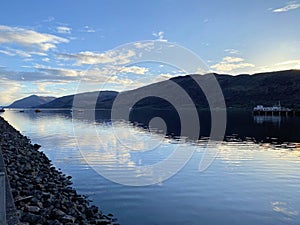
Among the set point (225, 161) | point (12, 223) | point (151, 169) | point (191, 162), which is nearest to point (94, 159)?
point (151, 169)

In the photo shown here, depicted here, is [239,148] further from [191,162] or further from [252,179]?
[252,179]

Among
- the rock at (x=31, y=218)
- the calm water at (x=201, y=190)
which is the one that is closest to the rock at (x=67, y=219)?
the rock at (x=31, y=218)

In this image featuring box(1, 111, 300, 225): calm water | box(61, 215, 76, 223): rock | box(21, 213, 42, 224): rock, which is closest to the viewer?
box(21, 213, 42, 224): rock

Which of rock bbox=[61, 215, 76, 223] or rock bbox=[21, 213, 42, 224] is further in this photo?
rock bbox=[61, 215, 76, 223]

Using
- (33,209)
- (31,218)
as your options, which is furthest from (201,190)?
(31,218)

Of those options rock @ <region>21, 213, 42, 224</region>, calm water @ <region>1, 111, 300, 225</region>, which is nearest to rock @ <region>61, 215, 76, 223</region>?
rock @ <region>21, 213, 42, 224</region>

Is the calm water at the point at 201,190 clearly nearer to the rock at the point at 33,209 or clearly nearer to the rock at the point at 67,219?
the rock at the point at 67,219

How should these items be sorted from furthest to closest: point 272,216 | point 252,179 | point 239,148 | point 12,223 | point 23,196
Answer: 1. point 239,148
2. point 252,179
3. point 272,216
4. point 23,196
5. point 12,223

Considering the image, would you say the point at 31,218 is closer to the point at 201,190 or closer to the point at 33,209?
the point at 33,209

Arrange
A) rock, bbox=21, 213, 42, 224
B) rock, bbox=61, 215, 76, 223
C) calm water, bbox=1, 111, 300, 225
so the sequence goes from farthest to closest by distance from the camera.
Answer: calm water, bbox=1, 111, 300, 225
rock, bbox=61, 215, 76, 223
rock, bbox=21, 213, 42, 224

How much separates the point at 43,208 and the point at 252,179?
15868mm

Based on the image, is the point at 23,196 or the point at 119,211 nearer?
the point at 23,196

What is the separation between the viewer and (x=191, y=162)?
3053 centimetres

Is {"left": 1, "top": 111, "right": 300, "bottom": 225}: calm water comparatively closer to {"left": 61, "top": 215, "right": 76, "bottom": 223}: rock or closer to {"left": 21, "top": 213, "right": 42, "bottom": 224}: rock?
{"left": 61, "top": 215, "right": 76, "bottom": 223}: rock
